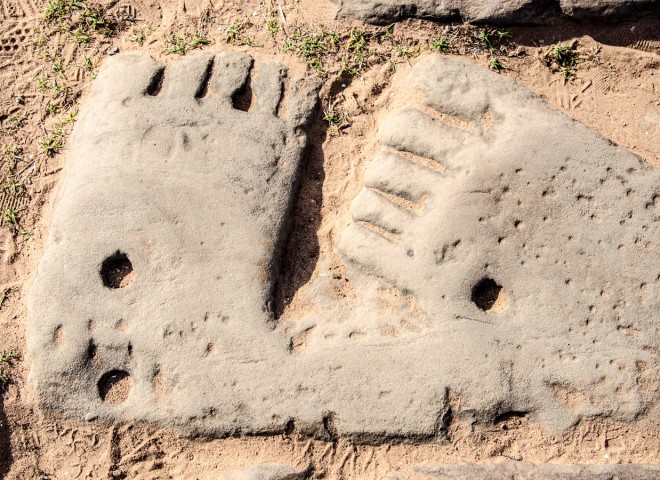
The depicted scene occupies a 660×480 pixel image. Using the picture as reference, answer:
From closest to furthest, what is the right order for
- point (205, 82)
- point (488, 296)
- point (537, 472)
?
point (537, 472) → point (488, 296) → point (205, 82)

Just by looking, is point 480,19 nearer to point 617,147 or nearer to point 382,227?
point 617,147

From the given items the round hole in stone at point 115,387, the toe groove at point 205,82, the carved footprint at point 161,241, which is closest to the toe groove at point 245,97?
the carved footprint at point 161,241

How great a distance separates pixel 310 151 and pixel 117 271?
1020 millimetres

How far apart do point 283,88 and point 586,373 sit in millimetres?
1818

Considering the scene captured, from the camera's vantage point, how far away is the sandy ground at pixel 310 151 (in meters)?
2.77

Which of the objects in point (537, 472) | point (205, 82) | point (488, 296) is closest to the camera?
point (537, 472)

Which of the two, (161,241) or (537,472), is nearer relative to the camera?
(537,472)

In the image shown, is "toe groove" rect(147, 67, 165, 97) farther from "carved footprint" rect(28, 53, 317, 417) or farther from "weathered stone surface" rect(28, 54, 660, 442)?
"weathered stone surface" rect(28, 54, 660, 442)

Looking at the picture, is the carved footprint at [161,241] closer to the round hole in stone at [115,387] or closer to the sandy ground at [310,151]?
the round hole in stone at [115,387]

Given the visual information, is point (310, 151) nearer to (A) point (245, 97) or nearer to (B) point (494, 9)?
(A) point (245, 97)

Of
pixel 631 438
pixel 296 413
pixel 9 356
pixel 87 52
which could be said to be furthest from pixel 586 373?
pixel 87 52

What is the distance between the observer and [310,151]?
10.1 feet

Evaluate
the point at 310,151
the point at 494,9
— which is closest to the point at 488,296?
the point at 310,151

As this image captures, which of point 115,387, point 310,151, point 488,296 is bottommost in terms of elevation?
point 115,387
